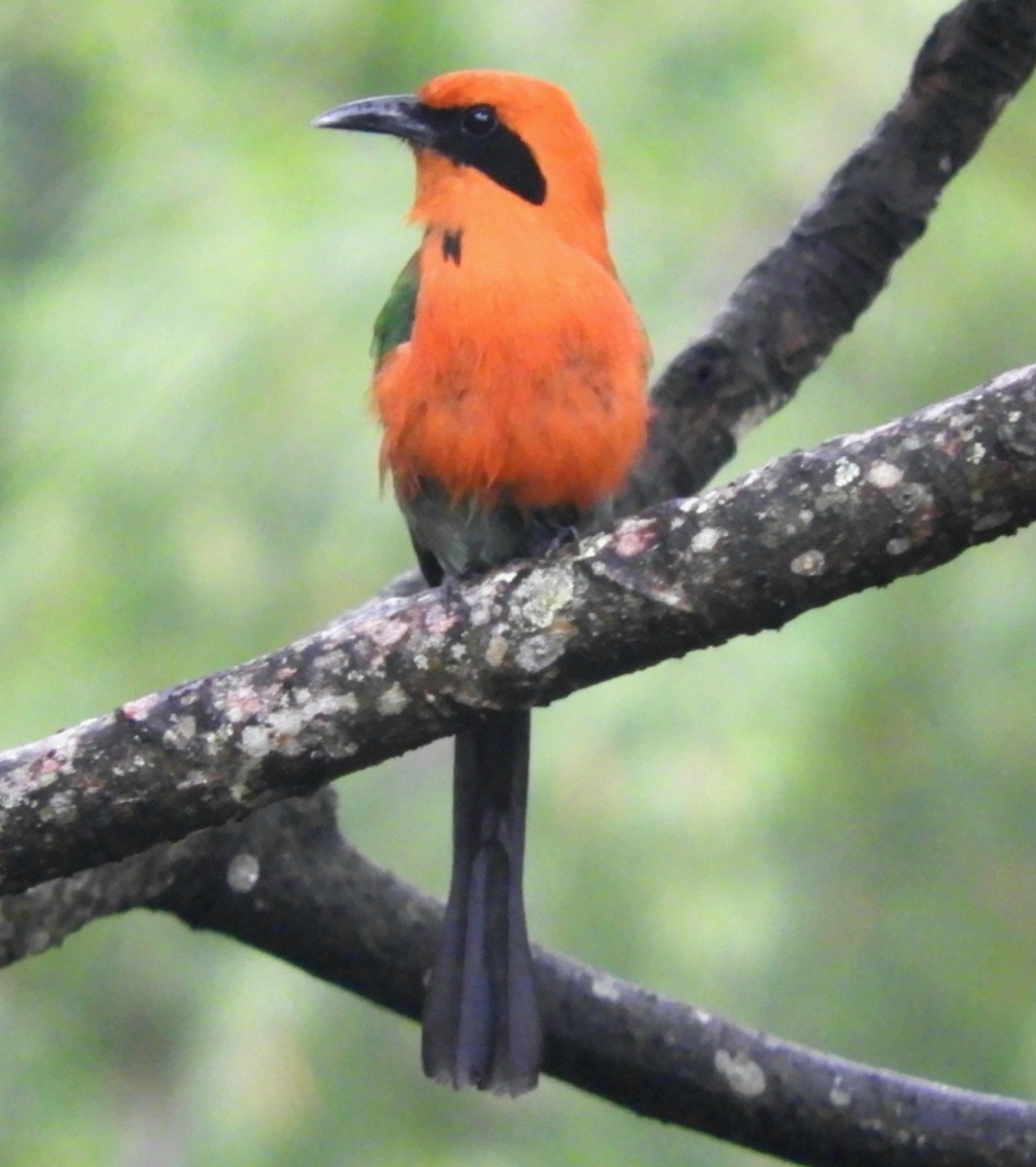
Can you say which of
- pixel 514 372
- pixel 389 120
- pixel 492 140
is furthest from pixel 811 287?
pixel 514 372

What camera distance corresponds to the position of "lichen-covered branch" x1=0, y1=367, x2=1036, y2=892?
2445 mm

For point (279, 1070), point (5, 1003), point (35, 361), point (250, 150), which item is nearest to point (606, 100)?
point (250, 150)

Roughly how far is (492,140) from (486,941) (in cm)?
147

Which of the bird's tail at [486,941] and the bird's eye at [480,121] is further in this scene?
the bird's eye at [480,121]

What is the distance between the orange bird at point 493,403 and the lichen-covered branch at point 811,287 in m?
0.43

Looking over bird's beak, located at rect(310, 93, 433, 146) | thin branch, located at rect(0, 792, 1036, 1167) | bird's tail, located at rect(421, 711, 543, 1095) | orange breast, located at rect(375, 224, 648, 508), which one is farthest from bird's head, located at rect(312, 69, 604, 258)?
thin branch, located at rect(0, 792, 1036, 1167)

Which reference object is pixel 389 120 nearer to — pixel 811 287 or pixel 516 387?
pixel 516 387

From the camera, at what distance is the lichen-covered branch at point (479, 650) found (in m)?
2.45

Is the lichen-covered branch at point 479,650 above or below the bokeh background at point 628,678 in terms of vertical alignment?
above

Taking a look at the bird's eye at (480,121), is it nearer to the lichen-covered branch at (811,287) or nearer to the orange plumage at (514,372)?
the orange plumage at (514,372)

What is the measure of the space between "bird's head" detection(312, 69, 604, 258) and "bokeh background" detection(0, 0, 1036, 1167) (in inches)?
48.3

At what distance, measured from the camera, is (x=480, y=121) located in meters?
3.77

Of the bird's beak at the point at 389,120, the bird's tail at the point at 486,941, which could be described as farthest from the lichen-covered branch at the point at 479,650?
the bird's beak at the point at 389,120

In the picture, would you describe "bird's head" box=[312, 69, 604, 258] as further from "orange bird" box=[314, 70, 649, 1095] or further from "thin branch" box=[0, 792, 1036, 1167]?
"thin branch" box=[0, 792, 1036, 1167]
